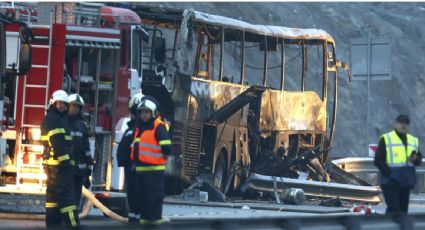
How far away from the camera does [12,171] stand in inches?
637

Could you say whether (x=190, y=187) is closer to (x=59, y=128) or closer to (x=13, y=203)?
(x=13, y=203)

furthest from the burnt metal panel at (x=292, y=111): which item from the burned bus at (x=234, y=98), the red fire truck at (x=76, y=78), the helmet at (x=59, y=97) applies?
the helmet at (x=59, y=97)

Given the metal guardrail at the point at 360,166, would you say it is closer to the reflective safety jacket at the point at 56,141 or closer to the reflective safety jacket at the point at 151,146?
the reflective safety jacket at the point at 151,146

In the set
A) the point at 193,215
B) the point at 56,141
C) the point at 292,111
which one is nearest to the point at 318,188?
the point at 292,111

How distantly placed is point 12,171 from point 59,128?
11.9 ft

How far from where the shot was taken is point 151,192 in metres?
12.7

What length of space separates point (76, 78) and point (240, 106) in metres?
6.85

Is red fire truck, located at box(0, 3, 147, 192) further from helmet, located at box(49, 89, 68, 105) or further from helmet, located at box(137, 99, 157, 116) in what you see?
helmet, located at box(137, 99, 157, 116)

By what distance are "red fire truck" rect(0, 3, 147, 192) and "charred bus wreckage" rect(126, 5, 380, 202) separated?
5.80 ft

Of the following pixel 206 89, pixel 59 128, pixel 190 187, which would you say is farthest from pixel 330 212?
pixel 59 128

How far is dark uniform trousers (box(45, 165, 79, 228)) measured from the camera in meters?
12.8

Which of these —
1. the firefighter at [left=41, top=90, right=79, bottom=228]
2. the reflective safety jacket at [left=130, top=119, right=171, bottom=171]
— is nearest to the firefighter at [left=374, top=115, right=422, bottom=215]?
the reflective safety jacket at [left=130, top=119, right=171, bottom=171]

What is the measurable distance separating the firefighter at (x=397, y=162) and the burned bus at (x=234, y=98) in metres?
7.08

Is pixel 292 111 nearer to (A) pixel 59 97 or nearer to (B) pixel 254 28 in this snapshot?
(B) pixel 254 28
